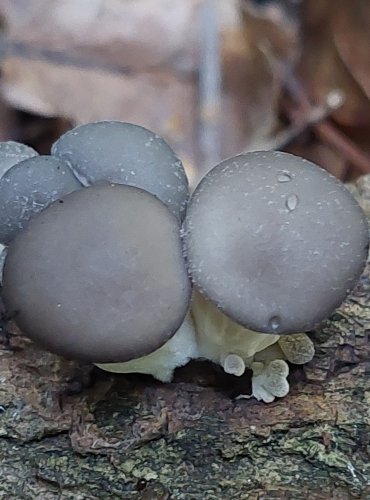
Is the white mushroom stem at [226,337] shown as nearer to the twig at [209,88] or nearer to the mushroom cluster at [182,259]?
the mushroom cluster at [182,259]

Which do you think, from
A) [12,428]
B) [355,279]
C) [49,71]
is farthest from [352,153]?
[12,428]

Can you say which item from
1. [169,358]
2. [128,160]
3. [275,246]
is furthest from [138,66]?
[275,246]

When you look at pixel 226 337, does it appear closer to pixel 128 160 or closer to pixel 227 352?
pixel 227 352

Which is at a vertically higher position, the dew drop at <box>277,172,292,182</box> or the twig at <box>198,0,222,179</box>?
the dew drop at <box>277,172,292,182</box>

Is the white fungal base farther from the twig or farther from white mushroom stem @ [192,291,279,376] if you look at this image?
the twig

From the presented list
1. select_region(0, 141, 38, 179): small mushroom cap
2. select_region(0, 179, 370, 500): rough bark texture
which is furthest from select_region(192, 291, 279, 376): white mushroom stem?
Result: select_region(0, 141, 38, 179): small mushroom cap
